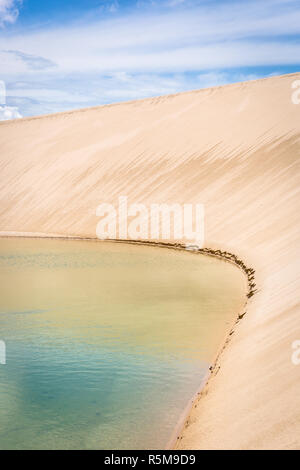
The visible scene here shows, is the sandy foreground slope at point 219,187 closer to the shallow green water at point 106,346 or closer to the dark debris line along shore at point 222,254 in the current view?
the dark debris line along shore at point 222,254

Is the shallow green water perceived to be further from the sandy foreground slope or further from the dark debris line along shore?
the sandy foreground slope

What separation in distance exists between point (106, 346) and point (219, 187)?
14.2 m

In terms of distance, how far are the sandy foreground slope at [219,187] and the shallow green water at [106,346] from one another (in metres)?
0.51

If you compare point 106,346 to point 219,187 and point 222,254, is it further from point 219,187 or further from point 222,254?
point 219,187

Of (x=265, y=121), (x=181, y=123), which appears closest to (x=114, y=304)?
(x=265, y=121)

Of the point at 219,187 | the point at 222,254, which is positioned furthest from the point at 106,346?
the point at 219,187

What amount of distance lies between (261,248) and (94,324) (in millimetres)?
6189

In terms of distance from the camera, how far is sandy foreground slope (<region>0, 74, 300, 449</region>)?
466 centimetres

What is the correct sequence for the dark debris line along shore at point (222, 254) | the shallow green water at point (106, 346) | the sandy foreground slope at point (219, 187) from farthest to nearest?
the dark debris line along shore at point (222, 254), the shallow green water at point (106, 346), the sandy foreground slope at point (219, 187)

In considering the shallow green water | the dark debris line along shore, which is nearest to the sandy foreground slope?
the dark debris line along shore

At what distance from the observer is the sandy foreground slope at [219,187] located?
466 centimetres

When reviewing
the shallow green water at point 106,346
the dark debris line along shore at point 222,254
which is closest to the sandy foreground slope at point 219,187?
the dark debris line along shore at point 222,254

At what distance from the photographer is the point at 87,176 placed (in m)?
27.6

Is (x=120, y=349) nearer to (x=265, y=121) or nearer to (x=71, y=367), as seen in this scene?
(x=71, y=367)
